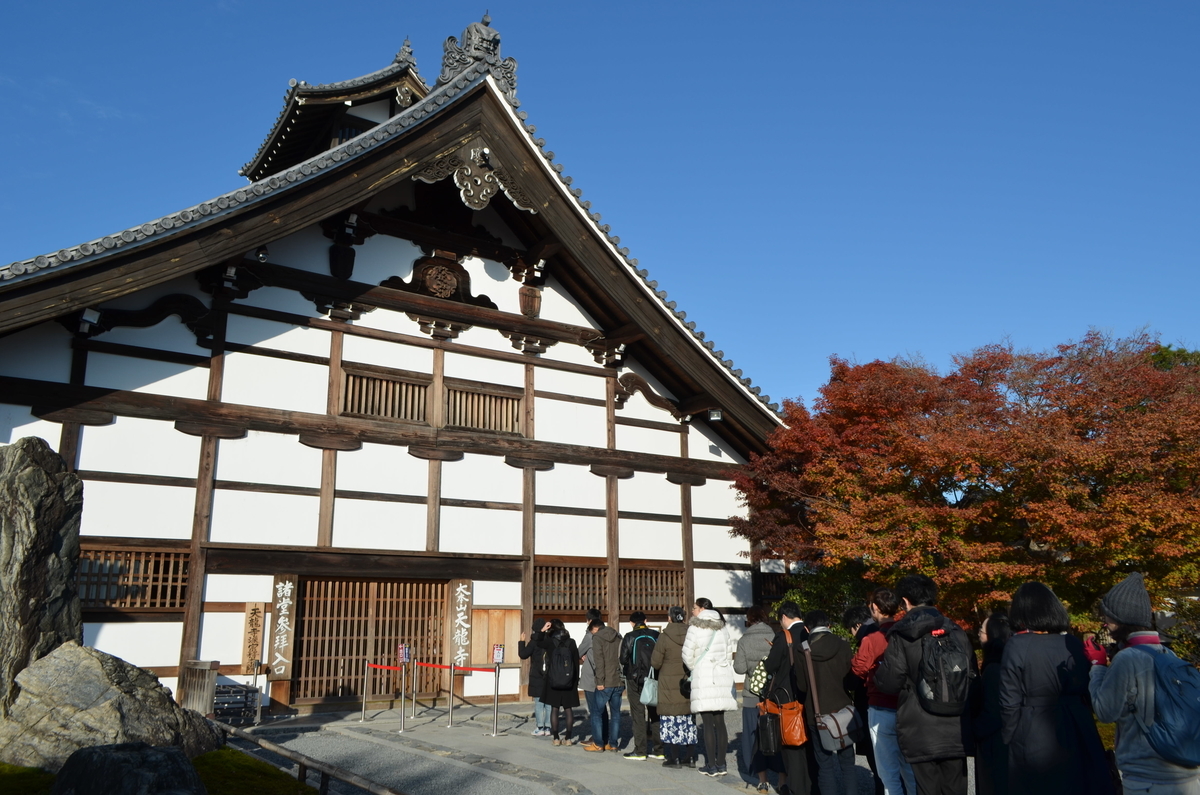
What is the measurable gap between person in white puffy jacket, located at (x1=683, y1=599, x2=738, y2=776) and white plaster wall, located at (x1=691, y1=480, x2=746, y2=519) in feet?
26.2

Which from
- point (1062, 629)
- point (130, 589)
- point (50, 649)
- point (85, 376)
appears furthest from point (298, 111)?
point (1062, 629)

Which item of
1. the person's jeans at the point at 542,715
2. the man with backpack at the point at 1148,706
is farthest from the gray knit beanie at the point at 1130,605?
the person's jeans at the point at 542,715

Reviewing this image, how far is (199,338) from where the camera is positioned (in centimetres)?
1224

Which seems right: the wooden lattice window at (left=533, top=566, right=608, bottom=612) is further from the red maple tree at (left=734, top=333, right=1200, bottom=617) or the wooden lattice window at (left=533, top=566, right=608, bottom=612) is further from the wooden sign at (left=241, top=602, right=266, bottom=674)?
the wooden sign at (left=241, top=602, right=266, bottom=674)

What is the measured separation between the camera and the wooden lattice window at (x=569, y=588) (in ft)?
47.5

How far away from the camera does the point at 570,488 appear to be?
1512 centimetres

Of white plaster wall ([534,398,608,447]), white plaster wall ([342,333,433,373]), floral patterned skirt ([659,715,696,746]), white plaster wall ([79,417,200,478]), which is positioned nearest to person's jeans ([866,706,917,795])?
floral patterned skirt ([659,715,696,746])

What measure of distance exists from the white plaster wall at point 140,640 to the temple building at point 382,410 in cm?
3

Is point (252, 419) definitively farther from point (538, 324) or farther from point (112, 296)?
point (538, 324)

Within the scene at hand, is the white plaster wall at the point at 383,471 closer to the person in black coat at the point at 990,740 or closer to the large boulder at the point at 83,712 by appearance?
the large boulder at the point at 83,712

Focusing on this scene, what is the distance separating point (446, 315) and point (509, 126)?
324 cm

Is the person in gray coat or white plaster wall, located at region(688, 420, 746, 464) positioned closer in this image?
the person in gray coat

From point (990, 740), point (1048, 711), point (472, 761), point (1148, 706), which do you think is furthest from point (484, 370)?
point (1148, 706)

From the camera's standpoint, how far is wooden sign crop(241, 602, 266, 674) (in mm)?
11656
